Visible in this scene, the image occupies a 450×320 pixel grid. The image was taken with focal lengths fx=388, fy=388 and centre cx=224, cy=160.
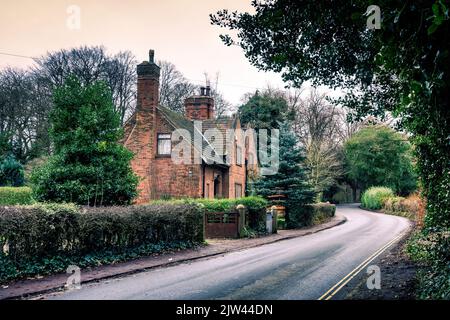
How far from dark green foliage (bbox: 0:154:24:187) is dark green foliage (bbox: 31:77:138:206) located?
1973 centimetres

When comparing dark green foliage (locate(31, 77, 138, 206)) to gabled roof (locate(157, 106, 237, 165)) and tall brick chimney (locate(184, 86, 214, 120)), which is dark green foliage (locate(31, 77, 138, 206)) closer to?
gabled roof (locate(157, 106, 237, 165))

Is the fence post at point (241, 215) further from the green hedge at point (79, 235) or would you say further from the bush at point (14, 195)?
the bush at point (14, 195)

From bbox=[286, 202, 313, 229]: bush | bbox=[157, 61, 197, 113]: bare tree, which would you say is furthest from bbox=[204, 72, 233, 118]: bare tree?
bbox=[286, 202, 313, 229]: bush

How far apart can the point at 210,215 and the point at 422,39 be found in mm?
17023

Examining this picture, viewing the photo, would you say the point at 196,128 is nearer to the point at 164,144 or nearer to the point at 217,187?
the point at 217,187

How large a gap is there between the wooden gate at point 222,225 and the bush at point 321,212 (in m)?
10.6

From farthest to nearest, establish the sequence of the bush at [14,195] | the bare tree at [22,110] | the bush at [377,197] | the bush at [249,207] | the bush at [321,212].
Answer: the bush at [377,197]
the bare tree at [22,110]
the bush at [321,212]
the bush at [14,195]
the bush at [249,207]

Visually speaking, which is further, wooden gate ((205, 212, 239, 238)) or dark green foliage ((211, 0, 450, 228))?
wooden gate ((205, 212, 239, 238))

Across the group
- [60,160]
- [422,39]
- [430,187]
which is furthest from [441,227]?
[60,160]

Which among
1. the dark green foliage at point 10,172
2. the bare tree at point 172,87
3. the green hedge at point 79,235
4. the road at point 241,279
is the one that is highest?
the bare tree at point 172,87

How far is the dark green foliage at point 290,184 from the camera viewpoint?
87.0 feet

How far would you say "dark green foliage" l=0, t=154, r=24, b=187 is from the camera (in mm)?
32750

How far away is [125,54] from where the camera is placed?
137 ft

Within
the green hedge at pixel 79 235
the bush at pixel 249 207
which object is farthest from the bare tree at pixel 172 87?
the green hedge at pixel 79 235
